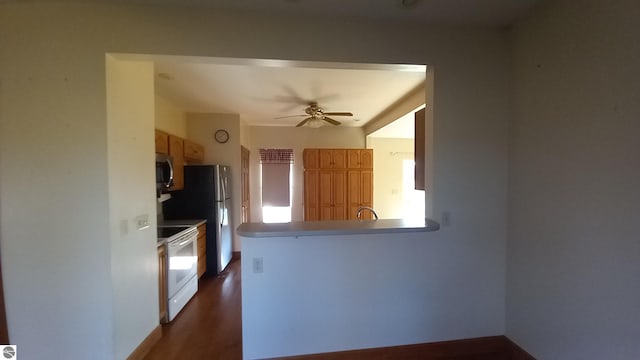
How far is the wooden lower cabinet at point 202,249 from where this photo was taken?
3256 mm

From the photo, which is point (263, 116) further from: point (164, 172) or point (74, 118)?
point (74, 118)

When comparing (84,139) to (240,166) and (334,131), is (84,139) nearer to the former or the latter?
(240,166)

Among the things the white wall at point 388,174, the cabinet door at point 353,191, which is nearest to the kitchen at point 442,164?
the cabinet door at point 353,191

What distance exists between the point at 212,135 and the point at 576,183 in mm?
4250

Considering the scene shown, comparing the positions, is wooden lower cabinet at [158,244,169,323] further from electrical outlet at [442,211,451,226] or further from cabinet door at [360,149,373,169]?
cabinet door at [360,149,373,169]

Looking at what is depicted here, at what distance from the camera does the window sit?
5039mm

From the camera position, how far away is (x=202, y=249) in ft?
11.0

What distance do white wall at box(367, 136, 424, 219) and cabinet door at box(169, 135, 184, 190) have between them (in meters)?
3.86

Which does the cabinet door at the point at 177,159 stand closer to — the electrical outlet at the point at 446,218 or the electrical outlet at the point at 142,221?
the electrical outlet at the point at 142,221

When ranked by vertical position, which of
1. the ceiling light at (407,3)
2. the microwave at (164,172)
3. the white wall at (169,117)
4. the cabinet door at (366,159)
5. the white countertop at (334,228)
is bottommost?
the white countertop at (334,228)

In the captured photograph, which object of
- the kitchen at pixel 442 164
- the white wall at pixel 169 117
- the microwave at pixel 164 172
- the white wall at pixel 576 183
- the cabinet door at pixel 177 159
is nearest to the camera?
the white wall at pixel 576 183

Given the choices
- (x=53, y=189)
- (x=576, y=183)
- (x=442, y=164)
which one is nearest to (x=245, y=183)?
(x=53, y=189)

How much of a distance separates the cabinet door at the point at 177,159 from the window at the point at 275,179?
6.14ft

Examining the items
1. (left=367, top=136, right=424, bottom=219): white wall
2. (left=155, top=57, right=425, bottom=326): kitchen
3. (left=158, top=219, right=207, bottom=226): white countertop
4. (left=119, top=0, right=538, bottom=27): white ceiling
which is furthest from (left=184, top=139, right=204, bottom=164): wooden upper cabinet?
(left=367, top=136, right=424, bottom=219): white wall
